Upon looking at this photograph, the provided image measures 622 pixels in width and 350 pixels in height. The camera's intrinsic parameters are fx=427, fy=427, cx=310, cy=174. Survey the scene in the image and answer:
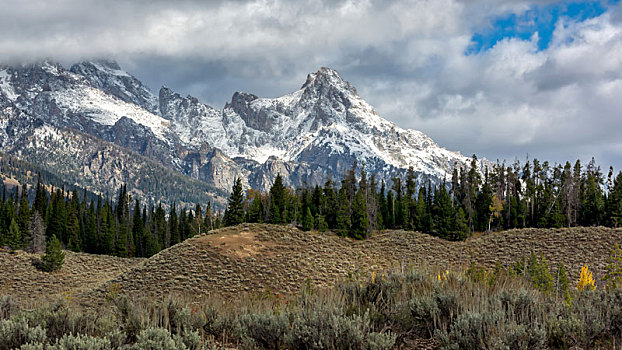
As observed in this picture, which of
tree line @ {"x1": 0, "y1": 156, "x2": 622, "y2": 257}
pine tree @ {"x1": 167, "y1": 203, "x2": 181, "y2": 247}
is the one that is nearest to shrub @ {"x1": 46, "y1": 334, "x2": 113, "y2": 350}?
tree line @ {"x1": 0, "y1": 156, "x2": 622, "y2": 257}

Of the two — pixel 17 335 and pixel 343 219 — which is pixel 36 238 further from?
pixel 17 335

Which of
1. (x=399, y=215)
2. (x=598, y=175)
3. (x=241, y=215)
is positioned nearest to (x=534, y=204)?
(x=598, y=175)

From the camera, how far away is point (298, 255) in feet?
158

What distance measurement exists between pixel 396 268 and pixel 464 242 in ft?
176

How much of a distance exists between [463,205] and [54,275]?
65.0m

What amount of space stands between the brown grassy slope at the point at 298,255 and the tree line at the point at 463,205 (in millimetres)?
4772

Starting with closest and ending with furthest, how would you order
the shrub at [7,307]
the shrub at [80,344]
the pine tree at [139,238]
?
the shrub at [80,344] < the shrub at [7,307] < the pine tree at [139,238]

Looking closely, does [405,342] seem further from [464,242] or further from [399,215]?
[399,215]

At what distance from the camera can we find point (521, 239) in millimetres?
57750

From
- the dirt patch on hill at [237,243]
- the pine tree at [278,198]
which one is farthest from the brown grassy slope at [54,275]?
the pine tree at [278,198]

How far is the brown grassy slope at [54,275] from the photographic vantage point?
47719mm

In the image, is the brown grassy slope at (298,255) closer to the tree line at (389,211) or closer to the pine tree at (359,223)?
the pine tree at (359,223)

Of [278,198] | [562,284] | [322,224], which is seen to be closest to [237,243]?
[322,224]

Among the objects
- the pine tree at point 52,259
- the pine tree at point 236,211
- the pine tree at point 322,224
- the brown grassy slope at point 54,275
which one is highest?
the pine tree at point 236,211
